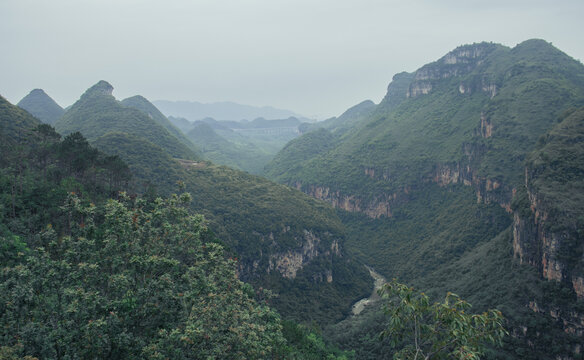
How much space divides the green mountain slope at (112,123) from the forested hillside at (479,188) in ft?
187

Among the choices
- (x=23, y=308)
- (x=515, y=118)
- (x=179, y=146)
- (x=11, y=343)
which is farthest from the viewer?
(x=179, y=146)

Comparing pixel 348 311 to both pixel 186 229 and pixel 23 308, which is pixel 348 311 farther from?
pixel 23 308

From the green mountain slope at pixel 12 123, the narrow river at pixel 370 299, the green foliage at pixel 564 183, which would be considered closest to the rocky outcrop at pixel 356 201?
the narrow river at pixel 370 299

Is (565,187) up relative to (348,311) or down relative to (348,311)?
up

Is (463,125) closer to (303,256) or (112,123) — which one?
(303,256)

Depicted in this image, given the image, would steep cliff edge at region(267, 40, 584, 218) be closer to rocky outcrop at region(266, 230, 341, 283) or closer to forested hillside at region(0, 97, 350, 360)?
rocky outcrop at region(266, 230, 341, 283)

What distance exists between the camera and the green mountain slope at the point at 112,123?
402 ft

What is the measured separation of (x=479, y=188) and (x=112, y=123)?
12462 cm

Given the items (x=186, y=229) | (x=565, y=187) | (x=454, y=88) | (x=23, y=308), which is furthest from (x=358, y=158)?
(x=23, y=308)

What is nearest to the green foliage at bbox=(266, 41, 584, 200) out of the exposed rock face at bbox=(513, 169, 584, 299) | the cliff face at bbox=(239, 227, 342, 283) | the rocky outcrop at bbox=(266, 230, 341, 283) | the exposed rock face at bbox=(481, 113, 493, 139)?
the exposed rock face at bbox=(481, 113, 493, 139)

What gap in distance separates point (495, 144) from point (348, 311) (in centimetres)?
6136

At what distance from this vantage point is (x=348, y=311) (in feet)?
257

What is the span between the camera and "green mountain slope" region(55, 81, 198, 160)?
12262cm

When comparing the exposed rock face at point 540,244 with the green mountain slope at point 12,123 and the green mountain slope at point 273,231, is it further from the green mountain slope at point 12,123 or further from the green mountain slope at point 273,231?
the green mountain slope at point 12,123
